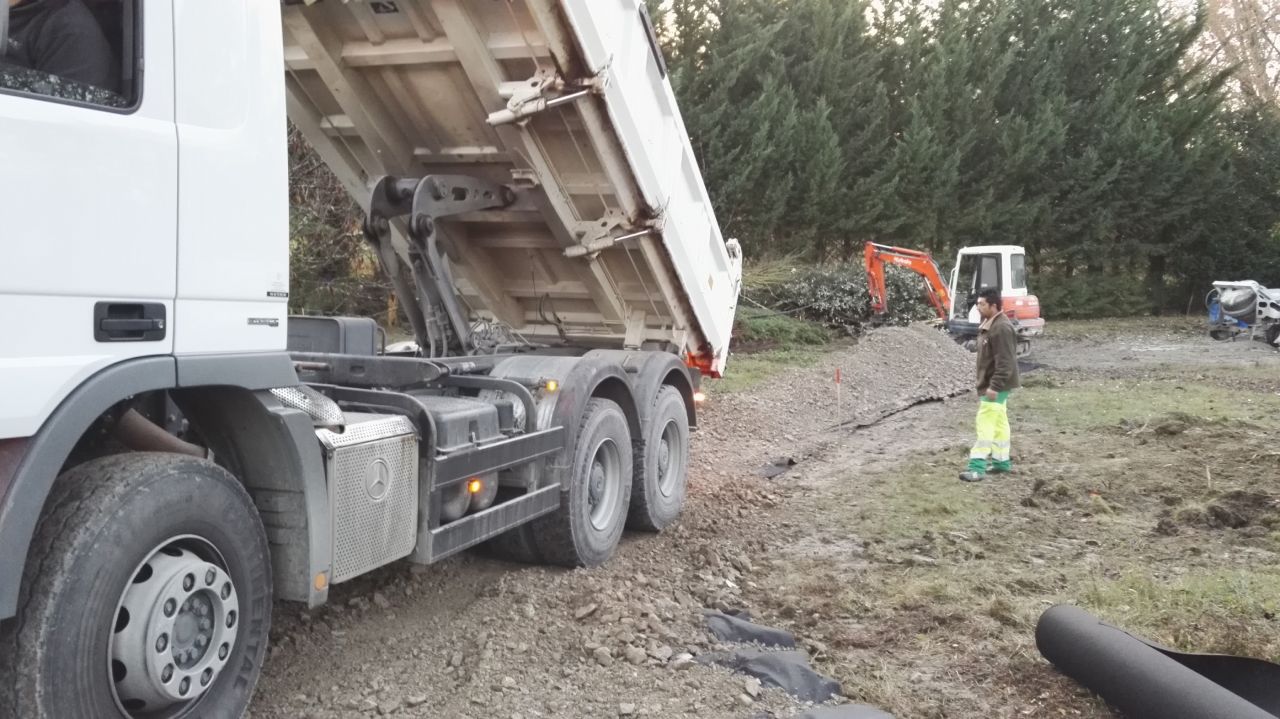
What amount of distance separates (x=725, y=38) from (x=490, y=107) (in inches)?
705

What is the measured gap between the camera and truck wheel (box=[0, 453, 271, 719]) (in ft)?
7.82

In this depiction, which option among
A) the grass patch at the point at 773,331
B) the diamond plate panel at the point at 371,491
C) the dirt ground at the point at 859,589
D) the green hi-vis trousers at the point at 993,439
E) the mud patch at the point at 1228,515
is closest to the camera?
the diamond plate panel at the point at 371,491

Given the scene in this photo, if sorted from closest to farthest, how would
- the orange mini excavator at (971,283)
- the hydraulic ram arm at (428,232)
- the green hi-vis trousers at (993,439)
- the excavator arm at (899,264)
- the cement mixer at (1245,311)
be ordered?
the hydraulic ram arm at (428,232) < the green hi-vis trousers at (993,439) < the excavator arm at (899,264) < the orange mini excavator at (971,283) < the cement mixer at (1245,311)

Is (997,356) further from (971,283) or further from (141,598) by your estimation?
(971,283)

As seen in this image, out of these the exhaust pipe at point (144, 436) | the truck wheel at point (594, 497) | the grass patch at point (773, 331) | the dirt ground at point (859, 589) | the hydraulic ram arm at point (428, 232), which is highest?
the hydraulic ram arm at point (428, 232)

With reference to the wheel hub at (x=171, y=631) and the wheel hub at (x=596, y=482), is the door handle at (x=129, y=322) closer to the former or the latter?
the wheel hub at (x=171, y=631)

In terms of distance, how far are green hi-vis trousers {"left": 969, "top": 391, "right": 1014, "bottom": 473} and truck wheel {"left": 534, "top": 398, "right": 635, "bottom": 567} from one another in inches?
150

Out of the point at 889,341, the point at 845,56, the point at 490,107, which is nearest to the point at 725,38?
the point at 845,56

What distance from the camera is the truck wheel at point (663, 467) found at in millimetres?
5836

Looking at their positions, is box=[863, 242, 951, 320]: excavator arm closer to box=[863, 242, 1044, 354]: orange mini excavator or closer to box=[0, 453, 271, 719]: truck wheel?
box=[863, 242, 1044, 354]: orange mini excavator

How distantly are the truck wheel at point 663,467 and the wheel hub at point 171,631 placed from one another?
3199 mm

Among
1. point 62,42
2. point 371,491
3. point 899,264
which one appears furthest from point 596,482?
point 899,264

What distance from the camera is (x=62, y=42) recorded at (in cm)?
253

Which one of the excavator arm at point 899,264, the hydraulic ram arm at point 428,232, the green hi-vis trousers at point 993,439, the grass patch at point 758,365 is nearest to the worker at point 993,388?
the green hi-vis trousers at point 993,439
